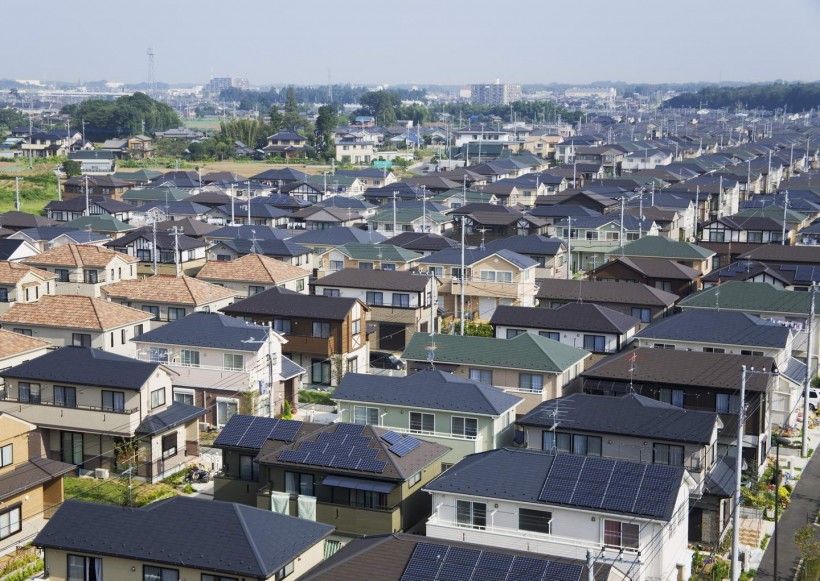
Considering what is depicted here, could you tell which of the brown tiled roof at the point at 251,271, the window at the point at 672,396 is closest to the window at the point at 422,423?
the window at the point at 672,396

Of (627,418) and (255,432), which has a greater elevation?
(627,418)

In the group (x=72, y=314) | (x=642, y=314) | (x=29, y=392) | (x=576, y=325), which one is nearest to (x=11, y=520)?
(x=29, y=392)

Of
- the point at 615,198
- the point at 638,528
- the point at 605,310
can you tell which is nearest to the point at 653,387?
the point at 605,310

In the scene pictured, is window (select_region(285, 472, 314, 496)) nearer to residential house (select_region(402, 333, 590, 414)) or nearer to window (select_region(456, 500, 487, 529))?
window (select_region(456, 500, 487, 529))

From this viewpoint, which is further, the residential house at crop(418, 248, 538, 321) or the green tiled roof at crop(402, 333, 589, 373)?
the residential house at crop(418, 248, 538, 321)

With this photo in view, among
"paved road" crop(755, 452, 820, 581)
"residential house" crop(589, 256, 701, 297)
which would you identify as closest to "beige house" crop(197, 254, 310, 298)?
"residential house" crop(589, 256, 701, 297)

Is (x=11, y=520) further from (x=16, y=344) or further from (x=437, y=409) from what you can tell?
(x=16, y=344)
